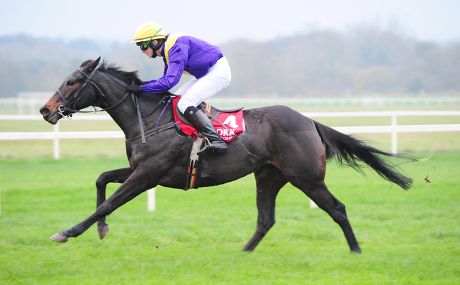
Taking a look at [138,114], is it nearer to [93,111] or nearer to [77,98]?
[93,111]

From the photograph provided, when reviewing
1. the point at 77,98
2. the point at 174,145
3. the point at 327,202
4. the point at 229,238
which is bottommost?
the point at 229,238

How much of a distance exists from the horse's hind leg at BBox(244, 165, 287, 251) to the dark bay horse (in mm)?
22

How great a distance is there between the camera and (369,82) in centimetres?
6594

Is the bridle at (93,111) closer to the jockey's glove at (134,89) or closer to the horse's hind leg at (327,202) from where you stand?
the jockey's glove at (134,89)

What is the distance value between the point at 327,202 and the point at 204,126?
4.50ft

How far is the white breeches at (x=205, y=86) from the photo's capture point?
20.2ft

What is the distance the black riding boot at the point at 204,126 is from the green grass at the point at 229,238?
3.40 feet

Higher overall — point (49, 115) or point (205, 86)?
point (205, 86)

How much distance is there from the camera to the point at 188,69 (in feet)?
20.9

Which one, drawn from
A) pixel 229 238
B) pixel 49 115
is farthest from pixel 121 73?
pixel 229 238

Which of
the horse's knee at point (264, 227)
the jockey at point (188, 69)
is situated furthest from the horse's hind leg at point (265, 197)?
the jockey at point (188, 69)

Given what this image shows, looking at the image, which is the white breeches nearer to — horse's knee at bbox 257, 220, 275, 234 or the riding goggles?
the riding goggles

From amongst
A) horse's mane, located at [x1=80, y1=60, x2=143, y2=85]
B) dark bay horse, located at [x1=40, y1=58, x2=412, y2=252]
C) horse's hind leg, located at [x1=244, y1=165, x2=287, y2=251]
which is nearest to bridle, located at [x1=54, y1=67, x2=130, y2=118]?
dark bay horse, located at [x1=40, y1=58, x2=412, y2=252]

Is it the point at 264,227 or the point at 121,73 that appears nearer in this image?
the point at 121,73
